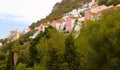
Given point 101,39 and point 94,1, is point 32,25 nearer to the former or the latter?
point 94,1

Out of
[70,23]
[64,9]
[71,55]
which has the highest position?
[64,9]

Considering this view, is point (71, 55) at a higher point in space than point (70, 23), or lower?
higher

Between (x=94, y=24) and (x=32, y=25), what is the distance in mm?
109600

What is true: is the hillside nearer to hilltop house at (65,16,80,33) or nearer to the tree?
hilltop house at (65,16,80,33)

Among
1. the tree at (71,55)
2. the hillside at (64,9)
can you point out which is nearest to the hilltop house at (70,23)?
the hillside at (64,9)

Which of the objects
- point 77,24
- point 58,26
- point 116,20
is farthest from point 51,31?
point 58,26

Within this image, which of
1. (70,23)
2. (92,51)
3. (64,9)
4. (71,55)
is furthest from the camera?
(64,9)

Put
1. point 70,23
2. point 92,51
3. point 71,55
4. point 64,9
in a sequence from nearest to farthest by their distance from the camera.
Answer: point 71,55
point 92,51
point 70,23
point 64,9

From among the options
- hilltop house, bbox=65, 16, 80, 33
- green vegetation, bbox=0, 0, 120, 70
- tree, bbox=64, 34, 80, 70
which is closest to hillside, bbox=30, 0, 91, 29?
hilltop house, bbox=65, 16, 80, 33

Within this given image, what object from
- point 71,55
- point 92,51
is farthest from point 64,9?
point 71,55

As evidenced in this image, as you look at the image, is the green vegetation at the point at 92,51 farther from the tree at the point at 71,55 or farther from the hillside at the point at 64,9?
the hillside at the point at 64,9

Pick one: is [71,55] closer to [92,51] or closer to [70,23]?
[92,51]

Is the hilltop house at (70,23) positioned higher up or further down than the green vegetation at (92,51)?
further down

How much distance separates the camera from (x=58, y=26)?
4003 inches
